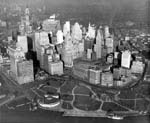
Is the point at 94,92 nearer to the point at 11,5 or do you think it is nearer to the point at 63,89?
the point at 63,89

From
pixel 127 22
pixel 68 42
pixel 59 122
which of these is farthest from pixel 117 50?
pixel 59 122

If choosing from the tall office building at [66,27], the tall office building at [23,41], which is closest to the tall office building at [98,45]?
the tall office building at [66,27]

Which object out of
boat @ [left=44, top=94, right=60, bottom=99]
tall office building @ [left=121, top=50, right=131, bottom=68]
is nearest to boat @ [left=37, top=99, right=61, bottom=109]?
boat @ [left=44, top=94, right=60, bottom=99]

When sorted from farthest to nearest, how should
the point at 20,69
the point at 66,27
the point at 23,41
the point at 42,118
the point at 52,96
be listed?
the point at 66,27 → the point at 23,41 → the point at 20,69 → the point at 52,96 → the point at 42,118

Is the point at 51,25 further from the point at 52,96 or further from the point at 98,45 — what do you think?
the point at 52,96

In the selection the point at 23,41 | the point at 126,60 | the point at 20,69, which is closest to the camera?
the point at 20,69

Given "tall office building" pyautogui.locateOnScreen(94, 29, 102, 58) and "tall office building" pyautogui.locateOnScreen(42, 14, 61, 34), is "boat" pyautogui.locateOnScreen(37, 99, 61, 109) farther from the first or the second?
"tall office building" pyautogui.locateOnScreen(42, 14, 61, 34)

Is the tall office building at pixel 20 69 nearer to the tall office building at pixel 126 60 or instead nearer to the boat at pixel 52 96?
the boat at pixel 52 96

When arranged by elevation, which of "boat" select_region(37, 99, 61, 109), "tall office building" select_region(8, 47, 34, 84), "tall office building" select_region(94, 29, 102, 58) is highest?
"tall office building" select_region(94, 29, 102, 58)

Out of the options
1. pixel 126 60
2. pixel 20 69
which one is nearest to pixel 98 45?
pixel 126 60

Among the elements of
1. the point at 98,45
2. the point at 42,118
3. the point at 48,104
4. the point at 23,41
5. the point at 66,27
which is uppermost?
the point at 66,27

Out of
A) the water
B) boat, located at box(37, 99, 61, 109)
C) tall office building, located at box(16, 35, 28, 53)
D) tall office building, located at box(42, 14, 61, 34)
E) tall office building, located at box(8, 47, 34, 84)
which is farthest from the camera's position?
tall office building, located at box(42, 14, 61, 34)
